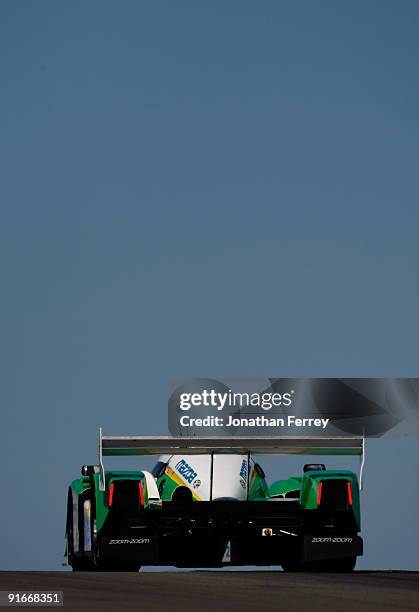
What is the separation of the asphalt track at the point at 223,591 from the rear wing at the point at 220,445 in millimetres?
3075

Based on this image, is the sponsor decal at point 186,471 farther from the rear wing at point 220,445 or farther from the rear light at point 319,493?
the rear light at point 319,493

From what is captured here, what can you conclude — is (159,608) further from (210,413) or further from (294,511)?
(210,413)

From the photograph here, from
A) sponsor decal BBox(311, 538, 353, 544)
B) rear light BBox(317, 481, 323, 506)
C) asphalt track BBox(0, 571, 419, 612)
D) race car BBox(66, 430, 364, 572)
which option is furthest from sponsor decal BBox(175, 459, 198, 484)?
asphalt track BBox(0, 571, 419, 612)

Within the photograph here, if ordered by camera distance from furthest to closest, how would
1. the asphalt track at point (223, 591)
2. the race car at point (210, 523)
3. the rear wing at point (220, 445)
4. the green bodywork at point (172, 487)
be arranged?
the rear wing at point (220, 445), the green bodywork at point (172, 487), the race car at point (210, 523), the asphalt track at point (223, 591)

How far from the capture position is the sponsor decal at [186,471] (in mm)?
18938

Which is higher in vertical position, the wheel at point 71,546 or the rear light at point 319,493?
the rear light at point 319,493

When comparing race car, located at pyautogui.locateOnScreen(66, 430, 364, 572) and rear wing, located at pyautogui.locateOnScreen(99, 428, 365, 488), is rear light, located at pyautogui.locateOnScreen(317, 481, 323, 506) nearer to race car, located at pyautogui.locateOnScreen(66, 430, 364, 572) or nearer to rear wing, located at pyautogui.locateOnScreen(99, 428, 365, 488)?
race car, located at pyautogui.locateOnScreen(66, 430, 364, 572)

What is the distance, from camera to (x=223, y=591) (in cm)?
1227

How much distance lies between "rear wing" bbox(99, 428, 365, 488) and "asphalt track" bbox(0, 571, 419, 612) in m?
3.07

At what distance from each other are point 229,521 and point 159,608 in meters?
7.32

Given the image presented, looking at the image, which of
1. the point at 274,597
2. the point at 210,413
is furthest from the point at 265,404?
the point at 274,597

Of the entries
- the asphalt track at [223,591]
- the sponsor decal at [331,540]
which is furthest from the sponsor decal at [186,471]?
the asphalt track at [223,591]

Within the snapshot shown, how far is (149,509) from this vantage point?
58.8 feet

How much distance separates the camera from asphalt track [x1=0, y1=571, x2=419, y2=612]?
10719 mm
